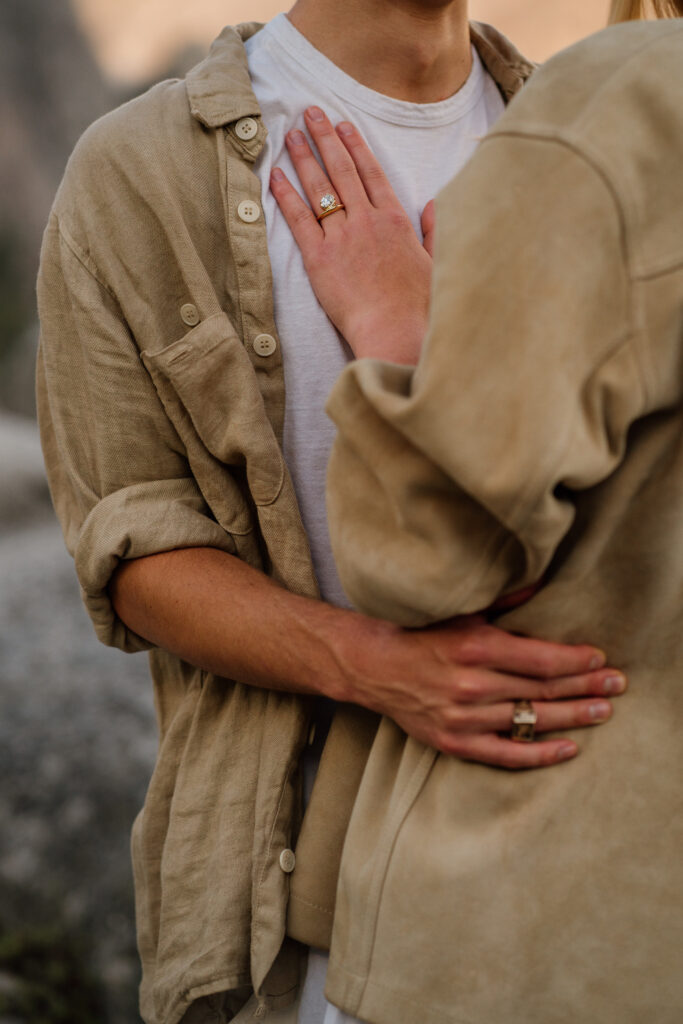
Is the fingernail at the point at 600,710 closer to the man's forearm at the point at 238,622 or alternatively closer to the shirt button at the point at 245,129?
the man's forearm at the point at 238,622

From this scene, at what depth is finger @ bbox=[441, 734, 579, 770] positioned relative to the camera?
2.56ft

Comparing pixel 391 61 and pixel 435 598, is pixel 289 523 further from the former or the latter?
pixel 391 61

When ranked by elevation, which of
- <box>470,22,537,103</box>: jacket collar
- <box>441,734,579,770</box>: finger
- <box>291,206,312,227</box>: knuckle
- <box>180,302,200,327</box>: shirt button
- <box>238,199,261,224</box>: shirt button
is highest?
<box>470,22,537,103</box>: jacket collar

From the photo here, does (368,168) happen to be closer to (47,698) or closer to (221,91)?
(221,91)

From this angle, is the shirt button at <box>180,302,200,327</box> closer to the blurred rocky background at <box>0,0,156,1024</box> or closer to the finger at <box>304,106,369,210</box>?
the finger at <box>304,106,369,210</box>

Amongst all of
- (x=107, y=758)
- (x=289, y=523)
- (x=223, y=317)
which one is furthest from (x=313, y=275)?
(x=107, y=758)

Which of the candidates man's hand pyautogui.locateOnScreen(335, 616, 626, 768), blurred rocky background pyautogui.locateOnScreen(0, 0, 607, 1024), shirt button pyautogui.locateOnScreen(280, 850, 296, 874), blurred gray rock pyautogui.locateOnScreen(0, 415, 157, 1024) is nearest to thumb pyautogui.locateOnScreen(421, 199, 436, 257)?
man's hand pyautogui.locateOnScreen(335, 616, 626, 768)

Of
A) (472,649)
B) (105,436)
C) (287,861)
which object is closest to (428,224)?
(105,436)

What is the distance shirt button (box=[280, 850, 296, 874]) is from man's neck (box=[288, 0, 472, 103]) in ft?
3.07

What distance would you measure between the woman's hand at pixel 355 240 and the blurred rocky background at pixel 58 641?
5.61 ft

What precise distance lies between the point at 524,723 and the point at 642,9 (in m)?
0.82

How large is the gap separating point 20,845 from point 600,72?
2.64 metres

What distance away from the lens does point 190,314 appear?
1.05 metres

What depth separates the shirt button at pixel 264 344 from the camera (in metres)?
1.07
